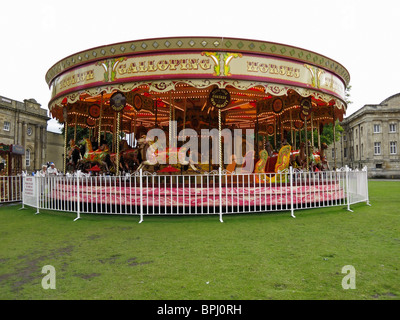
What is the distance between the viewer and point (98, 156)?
410 inches

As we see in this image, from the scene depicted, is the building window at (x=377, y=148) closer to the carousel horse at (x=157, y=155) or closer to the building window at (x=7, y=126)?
the carousel horse at (x=157, y=155)

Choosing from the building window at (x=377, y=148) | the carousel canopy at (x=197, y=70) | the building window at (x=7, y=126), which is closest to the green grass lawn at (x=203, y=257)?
the carousel canopy at (x=197, y=70)

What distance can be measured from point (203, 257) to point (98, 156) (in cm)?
768

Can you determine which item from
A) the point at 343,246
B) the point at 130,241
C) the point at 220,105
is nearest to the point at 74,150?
the point at 220,105

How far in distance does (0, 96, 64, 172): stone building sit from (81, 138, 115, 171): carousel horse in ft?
103

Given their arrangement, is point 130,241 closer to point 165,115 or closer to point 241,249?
point 241,249

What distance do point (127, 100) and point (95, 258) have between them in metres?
6.54

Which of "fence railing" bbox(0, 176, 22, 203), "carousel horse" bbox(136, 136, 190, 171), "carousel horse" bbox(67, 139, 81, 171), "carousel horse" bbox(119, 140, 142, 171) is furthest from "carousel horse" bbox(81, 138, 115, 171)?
"fence railing" bbox(0, 176, 22, 203)

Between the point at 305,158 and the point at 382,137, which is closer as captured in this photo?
the point at 305,158

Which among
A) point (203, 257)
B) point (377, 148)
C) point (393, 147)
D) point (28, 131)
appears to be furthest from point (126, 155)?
point (393, 147)

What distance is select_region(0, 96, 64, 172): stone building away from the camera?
36078mm

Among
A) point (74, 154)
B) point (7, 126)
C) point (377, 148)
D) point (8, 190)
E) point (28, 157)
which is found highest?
point (7, 126)

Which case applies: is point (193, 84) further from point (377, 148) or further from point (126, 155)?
point (377, 148)

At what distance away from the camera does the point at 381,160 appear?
137 ft
